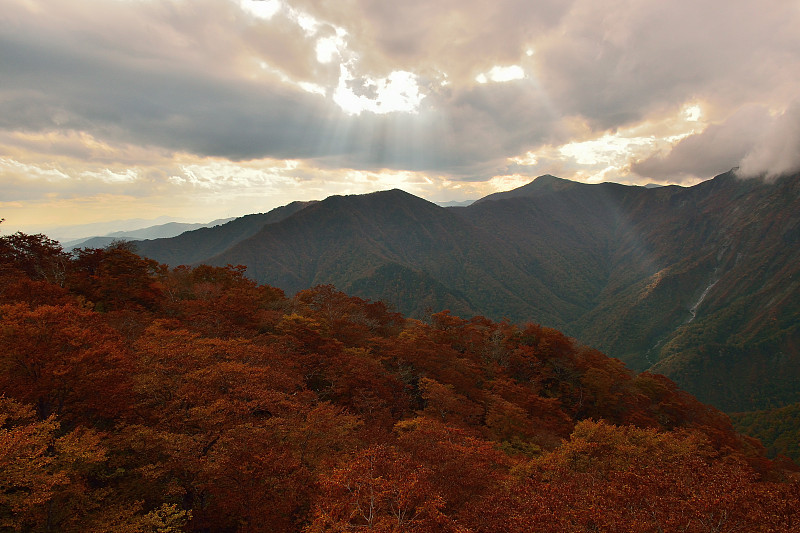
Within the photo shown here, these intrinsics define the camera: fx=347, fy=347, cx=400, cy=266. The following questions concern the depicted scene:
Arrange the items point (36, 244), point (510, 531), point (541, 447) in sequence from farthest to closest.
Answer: point (36, 244), point (541, 447), point (510, 531)

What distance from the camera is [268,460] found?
16609 mm

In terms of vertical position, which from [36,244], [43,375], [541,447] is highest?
[36,244]

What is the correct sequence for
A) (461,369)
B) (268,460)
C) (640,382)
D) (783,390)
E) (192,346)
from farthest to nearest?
(783,390) → (640,382) → (461,369) → (192,346) → (268,460)

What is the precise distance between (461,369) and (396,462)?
36893mm

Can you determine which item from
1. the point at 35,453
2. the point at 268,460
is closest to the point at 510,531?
the point at 268,460

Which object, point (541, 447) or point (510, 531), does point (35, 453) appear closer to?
point (510, 531)

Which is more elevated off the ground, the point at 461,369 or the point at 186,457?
the point at 186,457

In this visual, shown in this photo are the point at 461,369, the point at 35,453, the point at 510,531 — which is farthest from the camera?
the point at 461,369

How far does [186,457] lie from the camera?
16922mm

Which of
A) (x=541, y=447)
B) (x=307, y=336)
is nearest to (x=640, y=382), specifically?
(x=541, y=447)

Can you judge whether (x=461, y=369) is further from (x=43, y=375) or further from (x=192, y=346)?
(x=43, y=375)

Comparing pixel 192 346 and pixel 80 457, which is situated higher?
pixel 192 346

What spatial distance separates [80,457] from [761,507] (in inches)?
1091

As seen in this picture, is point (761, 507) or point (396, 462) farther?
point (396, 462)
